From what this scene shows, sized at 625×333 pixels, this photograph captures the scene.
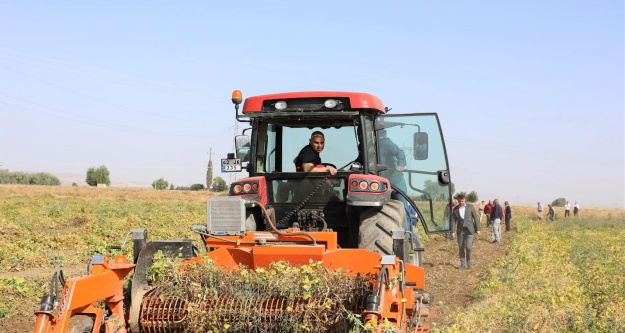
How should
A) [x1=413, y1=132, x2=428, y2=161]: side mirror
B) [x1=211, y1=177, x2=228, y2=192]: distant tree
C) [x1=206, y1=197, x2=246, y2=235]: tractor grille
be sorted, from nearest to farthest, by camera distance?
[x1=206, y1=197, x2=246, y2=235]: tractor grille < [x1=413, y1=132, x2=428, y2=161]: side mirror < [x1=211, y1=177, x2=228, y2=192]: distant tree

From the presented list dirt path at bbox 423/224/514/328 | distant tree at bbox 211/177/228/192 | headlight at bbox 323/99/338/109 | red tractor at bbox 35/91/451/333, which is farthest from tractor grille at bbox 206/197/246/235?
distant tree at bbox 211/177/228/192

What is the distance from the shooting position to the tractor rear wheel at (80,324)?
5055 millimetres

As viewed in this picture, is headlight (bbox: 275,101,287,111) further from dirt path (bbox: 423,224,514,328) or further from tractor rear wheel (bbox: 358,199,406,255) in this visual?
dirt path (bbox: 423,224,514,328)

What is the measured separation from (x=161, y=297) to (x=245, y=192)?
1.78 metres

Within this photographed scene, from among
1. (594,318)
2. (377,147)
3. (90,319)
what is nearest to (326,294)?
(90,319)

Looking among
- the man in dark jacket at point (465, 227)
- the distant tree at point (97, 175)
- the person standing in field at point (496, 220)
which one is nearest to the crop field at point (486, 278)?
the man in dark jacket at point (465, 227)

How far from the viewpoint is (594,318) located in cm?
816

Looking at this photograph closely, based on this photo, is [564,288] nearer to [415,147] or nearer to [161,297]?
[415,147]

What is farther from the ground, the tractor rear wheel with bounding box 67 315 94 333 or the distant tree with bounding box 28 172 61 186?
the distant tree with bounding box 28 172 61 186

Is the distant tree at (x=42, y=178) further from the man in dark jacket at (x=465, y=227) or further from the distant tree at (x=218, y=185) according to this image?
the man in dark jacket at (x=465, y=227)

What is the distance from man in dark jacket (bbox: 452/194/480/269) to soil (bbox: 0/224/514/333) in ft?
1.04

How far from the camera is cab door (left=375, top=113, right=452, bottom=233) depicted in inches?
328

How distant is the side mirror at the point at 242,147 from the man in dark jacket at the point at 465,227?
9876 mm

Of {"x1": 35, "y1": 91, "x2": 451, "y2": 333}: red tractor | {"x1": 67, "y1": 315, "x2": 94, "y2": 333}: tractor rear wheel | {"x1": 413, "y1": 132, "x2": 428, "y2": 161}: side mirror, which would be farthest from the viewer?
{"x1": 413, "y1": 132, "x2": 428, "y2": 161}: side mirror
